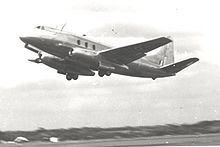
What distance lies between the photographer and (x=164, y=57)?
10.6 meters

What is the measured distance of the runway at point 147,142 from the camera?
9.09m

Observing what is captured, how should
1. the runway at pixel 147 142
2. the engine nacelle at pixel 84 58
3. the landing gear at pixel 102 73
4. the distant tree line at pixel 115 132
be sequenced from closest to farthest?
the runway at pixel 147 142 → the distant tree line at pixel 115 132 → the landing gear at pixel 102 73 → the engine nacelle at pixel 84 58

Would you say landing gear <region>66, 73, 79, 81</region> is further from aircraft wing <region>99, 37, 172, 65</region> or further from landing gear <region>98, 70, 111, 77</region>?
aircraft wing <region>99, 37, 172, 65</region>

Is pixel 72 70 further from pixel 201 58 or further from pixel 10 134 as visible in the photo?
pixel 201 58

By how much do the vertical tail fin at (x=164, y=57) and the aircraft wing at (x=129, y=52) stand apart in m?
0.31

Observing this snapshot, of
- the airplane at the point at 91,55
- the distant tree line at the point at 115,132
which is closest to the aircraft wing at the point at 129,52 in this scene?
the airplane at the point at 91,55

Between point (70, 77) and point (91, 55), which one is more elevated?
point (91, 55)

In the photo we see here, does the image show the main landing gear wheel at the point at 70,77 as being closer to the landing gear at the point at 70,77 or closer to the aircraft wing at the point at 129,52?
the landing gear at the point at 70,77

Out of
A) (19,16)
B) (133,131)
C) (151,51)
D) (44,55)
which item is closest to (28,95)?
(44,55)

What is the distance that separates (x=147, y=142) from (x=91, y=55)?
2.75 m

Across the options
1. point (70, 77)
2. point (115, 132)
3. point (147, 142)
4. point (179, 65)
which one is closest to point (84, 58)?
point (70, 77)

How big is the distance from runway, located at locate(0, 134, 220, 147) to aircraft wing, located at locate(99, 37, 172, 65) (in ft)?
7.25

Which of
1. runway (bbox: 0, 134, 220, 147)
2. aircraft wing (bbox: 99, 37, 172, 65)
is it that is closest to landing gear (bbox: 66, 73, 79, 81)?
aircraft wing (bbox: 99, 37, 172, 65)

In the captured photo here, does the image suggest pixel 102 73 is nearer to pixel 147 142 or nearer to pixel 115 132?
pixel 115 132
